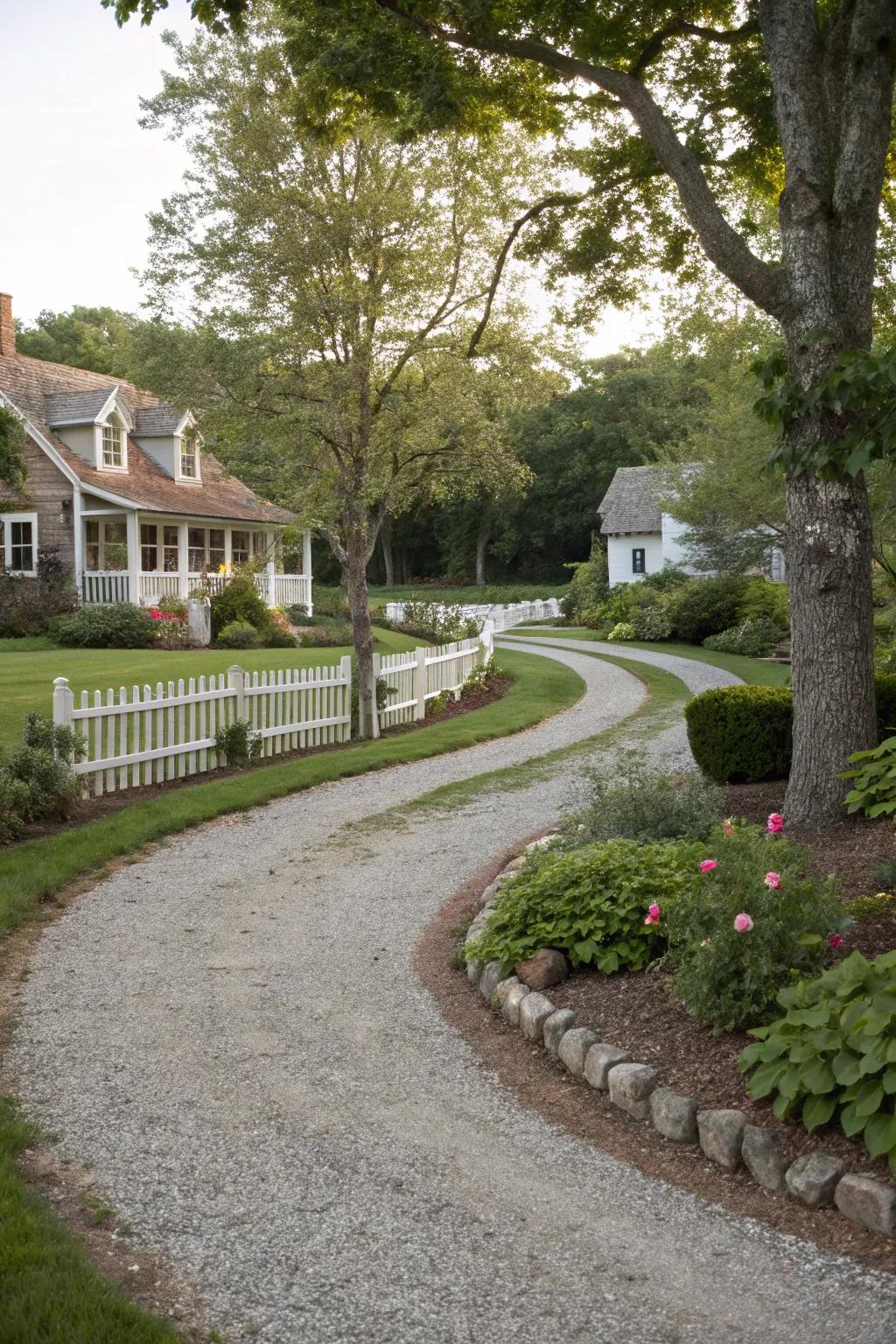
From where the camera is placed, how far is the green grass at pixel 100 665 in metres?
14.7

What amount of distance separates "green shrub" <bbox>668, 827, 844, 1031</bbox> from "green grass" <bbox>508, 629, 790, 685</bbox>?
13.7 meters

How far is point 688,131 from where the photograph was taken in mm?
11094

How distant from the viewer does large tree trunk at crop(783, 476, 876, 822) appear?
26.0ft

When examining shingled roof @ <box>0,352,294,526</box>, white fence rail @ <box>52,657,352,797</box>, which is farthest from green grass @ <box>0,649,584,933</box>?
shingled roof @ <box>0,352,294,526</box>

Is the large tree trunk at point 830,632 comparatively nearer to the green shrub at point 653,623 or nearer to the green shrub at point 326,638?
the green shrub at point 326,638

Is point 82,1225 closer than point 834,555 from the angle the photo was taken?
Yes

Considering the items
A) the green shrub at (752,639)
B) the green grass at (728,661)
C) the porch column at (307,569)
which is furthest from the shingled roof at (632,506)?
the porch column at (307,569)

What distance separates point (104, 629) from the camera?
2402 cm

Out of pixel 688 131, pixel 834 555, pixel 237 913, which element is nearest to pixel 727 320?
pixel 688 131

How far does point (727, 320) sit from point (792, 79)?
1421 centimetres

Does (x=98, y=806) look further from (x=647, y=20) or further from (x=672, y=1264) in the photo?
(x=647, y=20)

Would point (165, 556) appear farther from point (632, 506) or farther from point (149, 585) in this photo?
point (632, 506)

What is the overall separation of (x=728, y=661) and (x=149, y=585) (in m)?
14.1

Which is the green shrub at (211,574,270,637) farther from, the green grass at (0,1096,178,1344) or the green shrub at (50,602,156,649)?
the green grass at (0,1096,178,1344)
